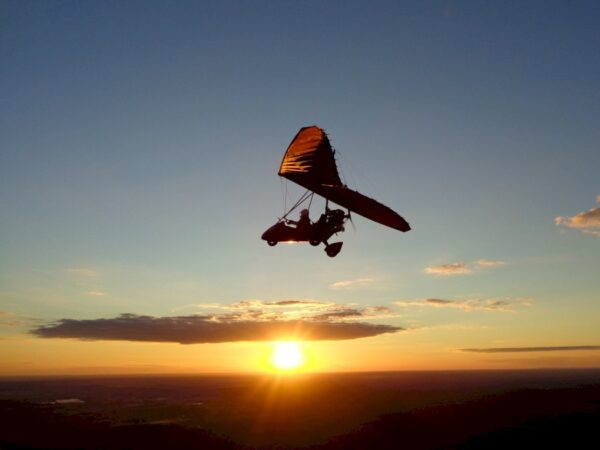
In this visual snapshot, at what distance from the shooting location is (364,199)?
23.9m

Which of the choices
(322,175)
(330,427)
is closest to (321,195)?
(322,175)

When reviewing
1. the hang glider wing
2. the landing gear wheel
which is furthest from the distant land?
the hang glider wing

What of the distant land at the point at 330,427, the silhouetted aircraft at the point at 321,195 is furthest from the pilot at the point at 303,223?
the distant land at the point at 330,427

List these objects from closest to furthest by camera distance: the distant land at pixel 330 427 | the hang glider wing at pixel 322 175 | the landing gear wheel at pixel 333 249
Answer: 1. the hang glider wing at pixel 322 175
2. the landing gear wheel at pixel 333 249
3. the distant land at pixel 330 427

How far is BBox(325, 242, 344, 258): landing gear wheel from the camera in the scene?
26969 millimetres

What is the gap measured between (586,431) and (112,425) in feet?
366

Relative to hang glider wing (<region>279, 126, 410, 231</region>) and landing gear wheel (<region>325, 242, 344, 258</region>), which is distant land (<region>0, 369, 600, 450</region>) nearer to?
landing gear wheel (<region>325, 242, 344, 258</region>)

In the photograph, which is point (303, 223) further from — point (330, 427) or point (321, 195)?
point (330, 427)

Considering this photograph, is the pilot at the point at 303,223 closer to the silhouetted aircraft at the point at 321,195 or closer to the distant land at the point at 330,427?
the silhouetted aircraft at the point at 321,195

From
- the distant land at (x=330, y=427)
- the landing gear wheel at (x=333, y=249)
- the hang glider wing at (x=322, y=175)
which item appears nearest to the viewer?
the hang glider wing at (x=322, y=175)

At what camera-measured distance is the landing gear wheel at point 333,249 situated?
27.0 m

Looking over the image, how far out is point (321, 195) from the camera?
2520 centimetres

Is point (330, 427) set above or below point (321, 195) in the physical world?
below

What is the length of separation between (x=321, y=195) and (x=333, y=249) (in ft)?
11.4
